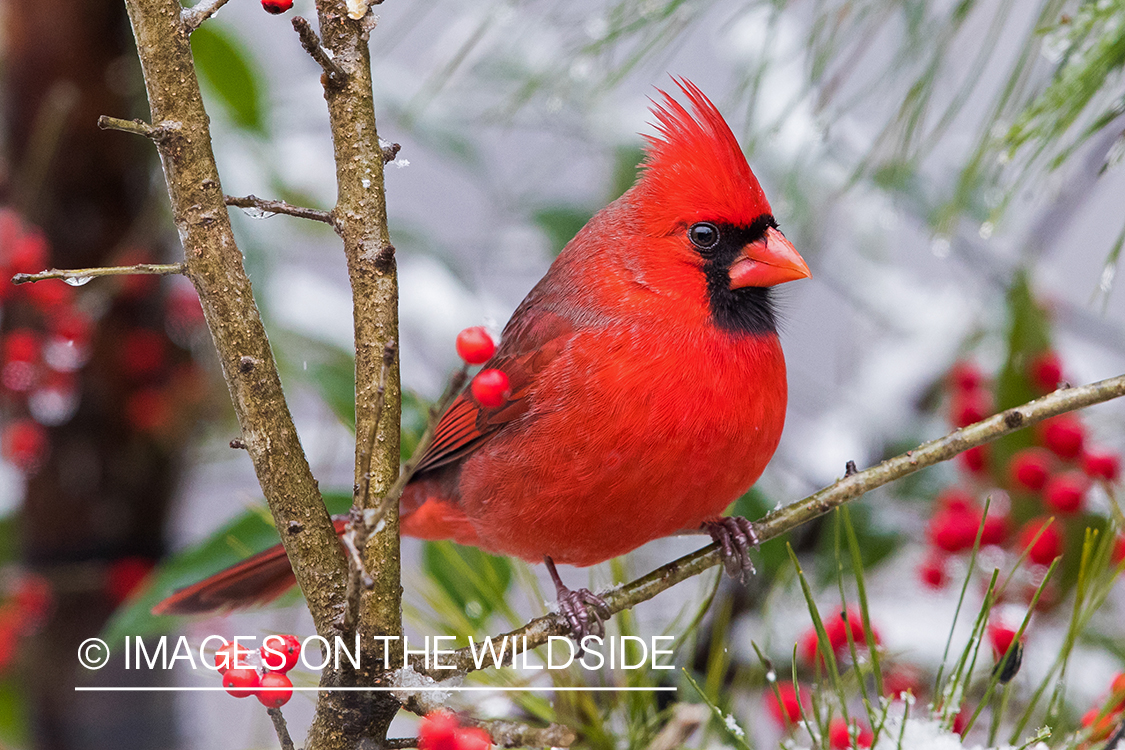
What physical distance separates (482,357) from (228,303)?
16 cm

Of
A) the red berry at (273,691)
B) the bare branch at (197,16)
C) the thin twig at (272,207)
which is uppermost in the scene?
the bare branch at (197,16)

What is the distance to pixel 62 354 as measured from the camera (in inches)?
61.5

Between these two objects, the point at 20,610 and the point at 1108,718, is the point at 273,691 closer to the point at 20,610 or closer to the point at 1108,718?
the point at 1108,718

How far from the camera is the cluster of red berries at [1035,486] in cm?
129

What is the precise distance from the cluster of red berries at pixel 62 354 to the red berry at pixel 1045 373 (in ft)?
3.85

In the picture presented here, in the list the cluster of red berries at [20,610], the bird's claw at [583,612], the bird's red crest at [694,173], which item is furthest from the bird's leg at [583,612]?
the cluster of red berries at [20,610]

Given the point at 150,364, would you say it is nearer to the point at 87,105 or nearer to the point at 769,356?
the point at 87,105

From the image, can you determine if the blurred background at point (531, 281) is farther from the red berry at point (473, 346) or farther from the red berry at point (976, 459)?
the red berry at point (473, 346)

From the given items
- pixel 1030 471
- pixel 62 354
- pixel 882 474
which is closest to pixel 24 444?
pixel 62 354

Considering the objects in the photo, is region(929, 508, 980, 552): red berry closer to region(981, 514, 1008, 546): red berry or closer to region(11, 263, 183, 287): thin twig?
region(981, 514, 1008, 546): red berry

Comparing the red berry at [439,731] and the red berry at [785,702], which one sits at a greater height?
the red berry at [785,702]

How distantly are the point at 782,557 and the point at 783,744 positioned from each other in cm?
72

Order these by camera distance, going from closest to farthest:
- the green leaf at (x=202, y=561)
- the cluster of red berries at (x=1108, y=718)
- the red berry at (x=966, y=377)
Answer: the cluster of red berries at (x=1108, y=718)
the green leaf at (x=202, y=561)
the red berry at (x=966, y=377)

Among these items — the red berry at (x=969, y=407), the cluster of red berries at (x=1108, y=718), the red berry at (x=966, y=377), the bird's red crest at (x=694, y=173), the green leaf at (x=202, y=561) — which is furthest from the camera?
the red berry at (x=966, y=377)
